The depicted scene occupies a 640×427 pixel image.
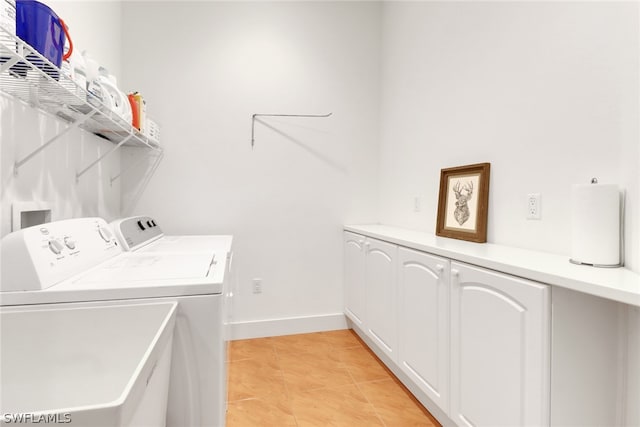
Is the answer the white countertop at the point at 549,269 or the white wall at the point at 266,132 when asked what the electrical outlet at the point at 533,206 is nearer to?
the white countertop at the point at 549,269

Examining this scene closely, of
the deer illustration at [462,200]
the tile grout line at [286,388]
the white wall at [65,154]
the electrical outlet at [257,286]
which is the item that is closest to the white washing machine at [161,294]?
the white wall at [65,154]

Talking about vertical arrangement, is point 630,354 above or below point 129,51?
below

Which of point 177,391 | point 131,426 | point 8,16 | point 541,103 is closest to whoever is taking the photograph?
point 131,426

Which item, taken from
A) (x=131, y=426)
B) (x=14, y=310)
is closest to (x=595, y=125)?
(x=131, y=426)

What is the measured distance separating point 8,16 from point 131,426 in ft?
3.23

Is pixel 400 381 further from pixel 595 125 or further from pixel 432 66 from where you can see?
pixel 432 66

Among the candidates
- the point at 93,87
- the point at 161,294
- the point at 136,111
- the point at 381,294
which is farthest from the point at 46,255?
the point at 381,294

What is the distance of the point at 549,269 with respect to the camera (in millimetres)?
1071

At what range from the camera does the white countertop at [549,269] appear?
88cm

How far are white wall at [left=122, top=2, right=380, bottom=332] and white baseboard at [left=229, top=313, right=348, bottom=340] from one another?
5 centimetres

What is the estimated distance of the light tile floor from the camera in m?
1.73

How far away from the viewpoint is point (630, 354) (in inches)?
41.4

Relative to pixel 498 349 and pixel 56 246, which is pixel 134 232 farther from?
pixel 498 349

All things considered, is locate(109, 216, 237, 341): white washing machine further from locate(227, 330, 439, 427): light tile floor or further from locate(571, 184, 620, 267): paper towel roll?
locate(571, 184, 620, 267): paper towel roll
